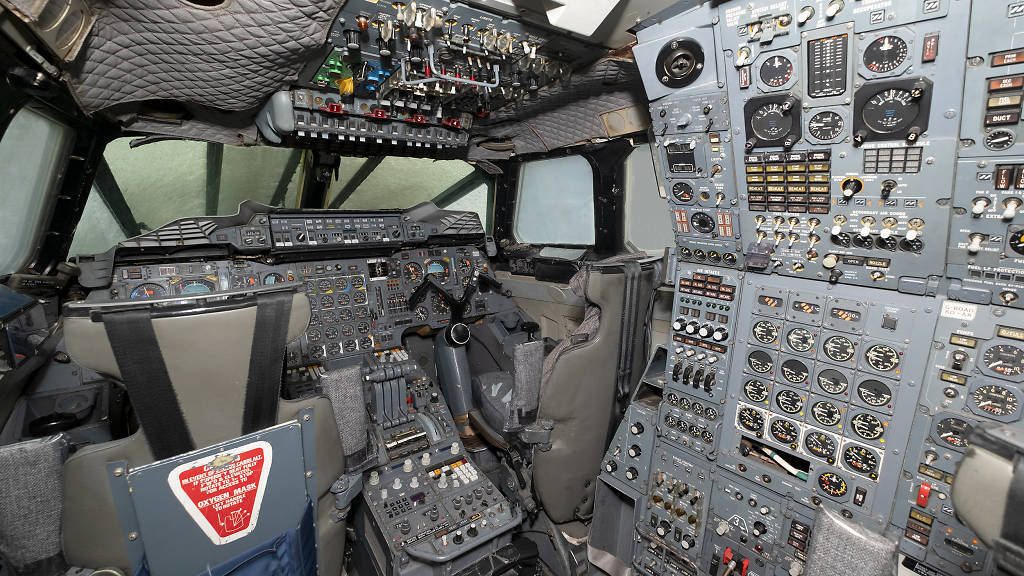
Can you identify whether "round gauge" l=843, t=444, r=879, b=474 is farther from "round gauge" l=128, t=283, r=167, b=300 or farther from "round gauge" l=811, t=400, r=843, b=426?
"round gauge" l=128, t=283, r=167, b=300

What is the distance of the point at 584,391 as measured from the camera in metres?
3.02

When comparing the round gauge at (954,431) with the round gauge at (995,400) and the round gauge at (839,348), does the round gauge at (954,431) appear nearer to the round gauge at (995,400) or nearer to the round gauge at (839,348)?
the round gauge at (995,400)

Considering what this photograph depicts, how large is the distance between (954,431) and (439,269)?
3.82 metres

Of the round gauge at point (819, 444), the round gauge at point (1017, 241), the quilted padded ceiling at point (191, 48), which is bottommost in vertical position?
the round gauge at point (819, 444)

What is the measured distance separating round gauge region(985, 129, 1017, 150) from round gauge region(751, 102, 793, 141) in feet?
2.30

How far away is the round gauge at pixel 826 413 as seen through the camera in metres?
2.27

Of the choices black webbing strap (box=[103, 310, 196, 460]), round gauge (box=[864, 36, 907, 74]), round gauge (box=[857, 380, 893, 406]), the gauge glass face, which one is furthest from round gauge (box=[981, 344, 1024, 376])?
the gauge glass face

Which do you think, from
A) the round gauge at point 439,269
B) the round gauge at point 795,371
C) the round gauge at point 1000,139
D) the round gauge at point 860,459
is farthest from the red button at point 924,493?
the round gauge at point 439,269

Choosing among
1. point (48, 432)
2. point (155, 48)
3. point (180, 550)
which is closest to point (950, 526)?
point (180, 550)

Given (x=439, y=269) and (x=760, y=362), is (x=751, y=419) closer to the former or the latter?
(x=760, y=362)

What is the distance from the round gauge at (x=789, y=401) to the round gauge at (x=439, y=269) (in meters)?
3.10

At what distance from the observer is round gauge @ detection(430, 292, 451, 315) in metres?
4.52

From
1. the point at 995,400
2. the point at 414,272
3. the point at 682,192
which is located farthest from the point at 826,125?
the point at 414,272

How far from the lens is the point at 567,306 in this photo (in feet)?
14.4
